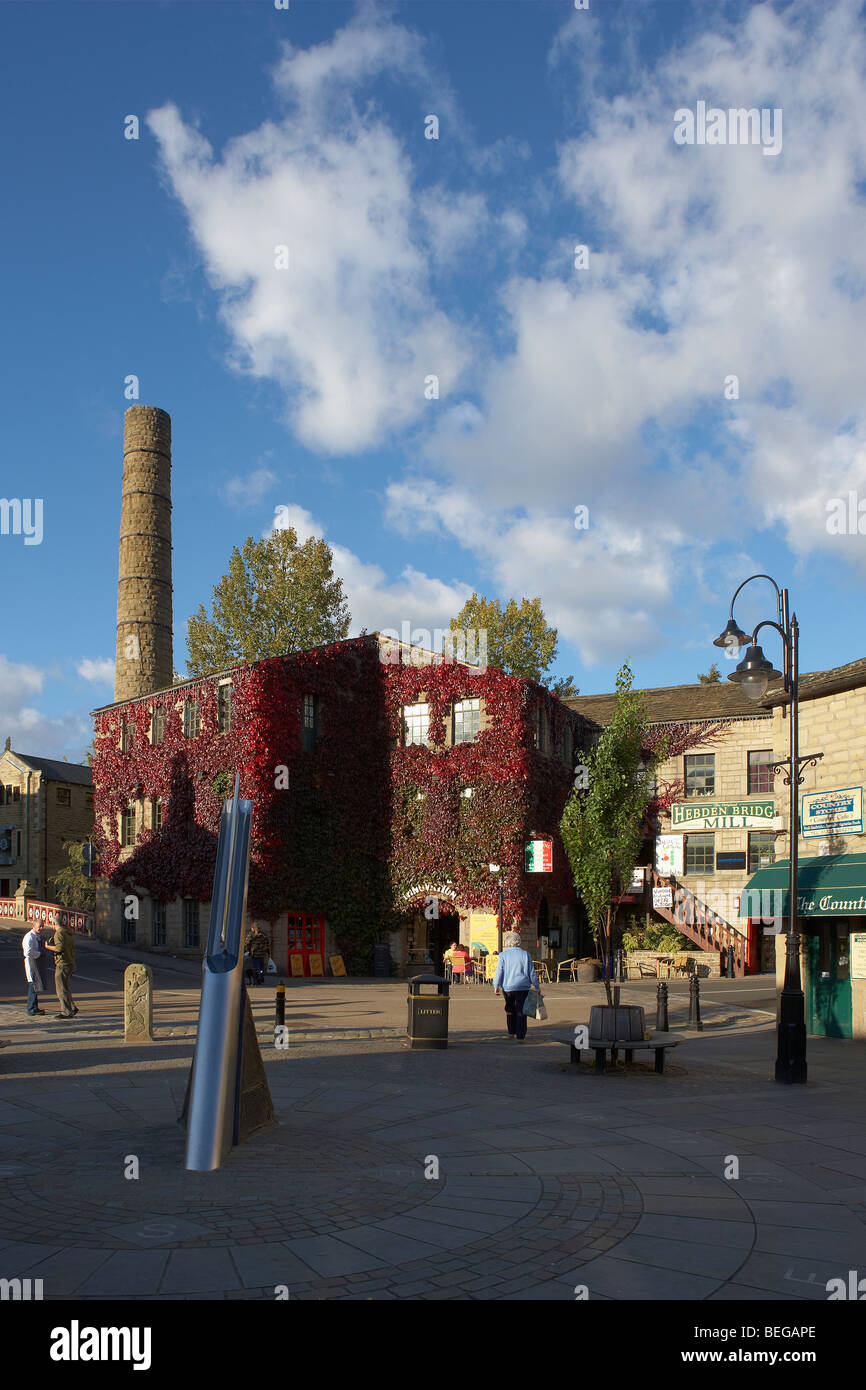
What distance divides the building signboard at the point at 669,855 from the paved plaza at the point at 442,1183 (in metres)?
23.2

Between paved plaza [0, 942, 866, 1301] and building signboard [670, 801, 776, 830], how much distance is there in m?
22.3

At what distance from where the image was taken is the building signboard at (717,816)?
36688mm

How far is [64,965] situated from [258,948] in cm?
1274

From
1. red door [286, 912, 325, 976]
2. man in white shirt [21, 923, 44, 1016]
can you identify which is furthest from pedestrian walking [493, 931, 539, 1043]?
red door [286, 912, 325, 976]

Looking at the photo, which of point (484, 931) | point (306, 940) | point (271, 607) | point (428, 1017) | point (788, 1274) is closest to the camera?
point (788, 1274)

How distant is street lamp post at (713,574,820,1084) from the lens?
1307cm

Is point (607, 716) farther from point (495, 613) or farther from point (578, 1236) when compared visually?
point (578, 1236)

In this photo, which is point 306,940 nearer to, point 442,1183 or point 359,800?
point 359,800

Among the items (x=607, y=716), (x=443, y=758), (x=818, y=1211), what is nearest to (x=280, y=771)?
(x=443, y=758)

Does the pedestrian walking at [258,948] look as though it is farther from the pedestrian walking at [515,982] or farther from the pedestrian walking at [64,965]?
the pedestrian walking at [515,982]

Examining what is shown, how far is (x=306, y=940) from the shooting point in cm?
3284

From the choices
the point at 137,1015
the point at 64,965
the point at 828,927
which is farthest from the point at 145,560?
the point at 828,927
